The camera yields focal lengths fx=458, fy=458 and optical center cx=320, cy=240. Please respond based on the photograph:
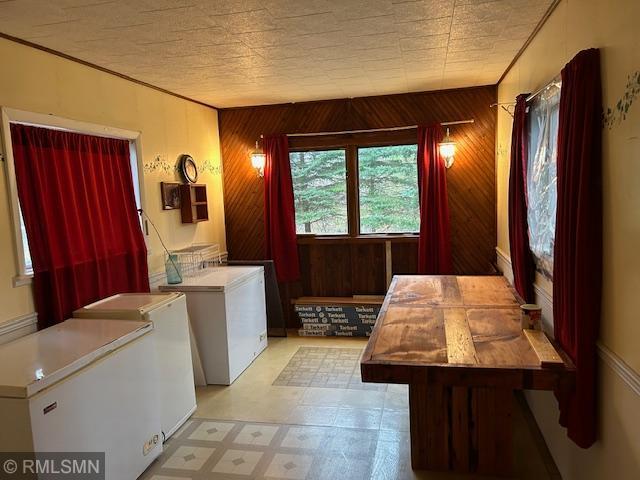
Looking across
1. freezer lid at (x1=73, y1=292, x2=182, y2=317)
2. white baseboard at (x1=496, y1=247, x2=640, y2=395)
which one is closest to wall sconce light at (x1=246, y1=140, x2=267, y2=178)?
freezer lid at (x1=73, y1=292, x2=182, y2=317)

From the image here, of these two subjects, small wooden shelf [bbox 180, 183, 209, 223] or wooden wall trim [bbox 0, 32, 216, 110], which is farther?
small wooden shelf [bbox 180, 183, 209, 223]

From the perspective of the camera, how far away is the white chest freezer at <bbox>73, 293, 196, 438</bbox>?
111 inches

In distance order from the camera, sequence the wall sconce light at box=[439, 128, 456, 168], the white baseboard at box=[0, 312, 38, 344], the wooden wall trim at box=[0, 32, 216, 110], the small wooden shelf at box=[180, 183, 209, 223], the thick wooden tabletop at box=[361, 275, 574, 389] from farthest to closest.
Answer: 1. the wall sconce light at box=[439, 128, 456, 168]
2. the small wooden shelf at box=[180, 183, 209, 223]
3. the wooden wall trim at box=[0, 32, 216, 110]
4. the white baseboard at box=[0, 312, 38, 344]
5. the thick wooden tabletop at box=[361, 275, 574, 389]

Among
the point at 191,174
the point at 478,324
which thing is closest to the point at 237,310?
the point at 191,174

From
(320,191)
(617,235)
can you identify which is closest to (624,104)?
(617,235)

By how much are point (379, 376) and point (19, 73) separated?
260cm

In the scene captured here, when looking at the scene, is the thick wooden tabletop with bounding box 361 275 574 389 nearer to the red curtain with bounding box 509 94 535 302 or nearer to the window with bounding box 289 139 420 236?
the red curtain with bounding box 509 94 535 302

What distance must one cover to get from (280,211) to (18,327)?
112 inches

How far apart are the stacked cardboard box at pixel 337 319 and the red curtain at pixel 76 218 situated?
6.28 ft

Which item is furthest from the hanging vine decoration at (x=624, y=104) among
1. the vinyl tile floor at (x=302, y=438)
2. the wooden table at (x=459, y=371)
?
the vinyl tile floor at (x=302, y=438)

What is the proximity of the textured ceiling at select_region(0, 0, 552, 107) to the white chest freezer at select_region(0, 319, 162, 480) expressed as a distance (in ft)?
5.41

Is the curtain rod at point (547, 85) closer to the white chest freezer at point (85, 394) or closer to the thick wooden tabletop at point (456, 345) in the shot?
the thick wooden tabletop at point (456, 345)

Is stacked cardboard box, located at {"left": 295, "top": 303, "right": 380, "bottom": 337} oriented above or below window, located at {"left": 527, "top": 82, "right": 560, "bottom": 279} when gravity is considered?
below

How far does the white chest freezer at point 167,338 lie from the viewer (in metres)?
2.83
